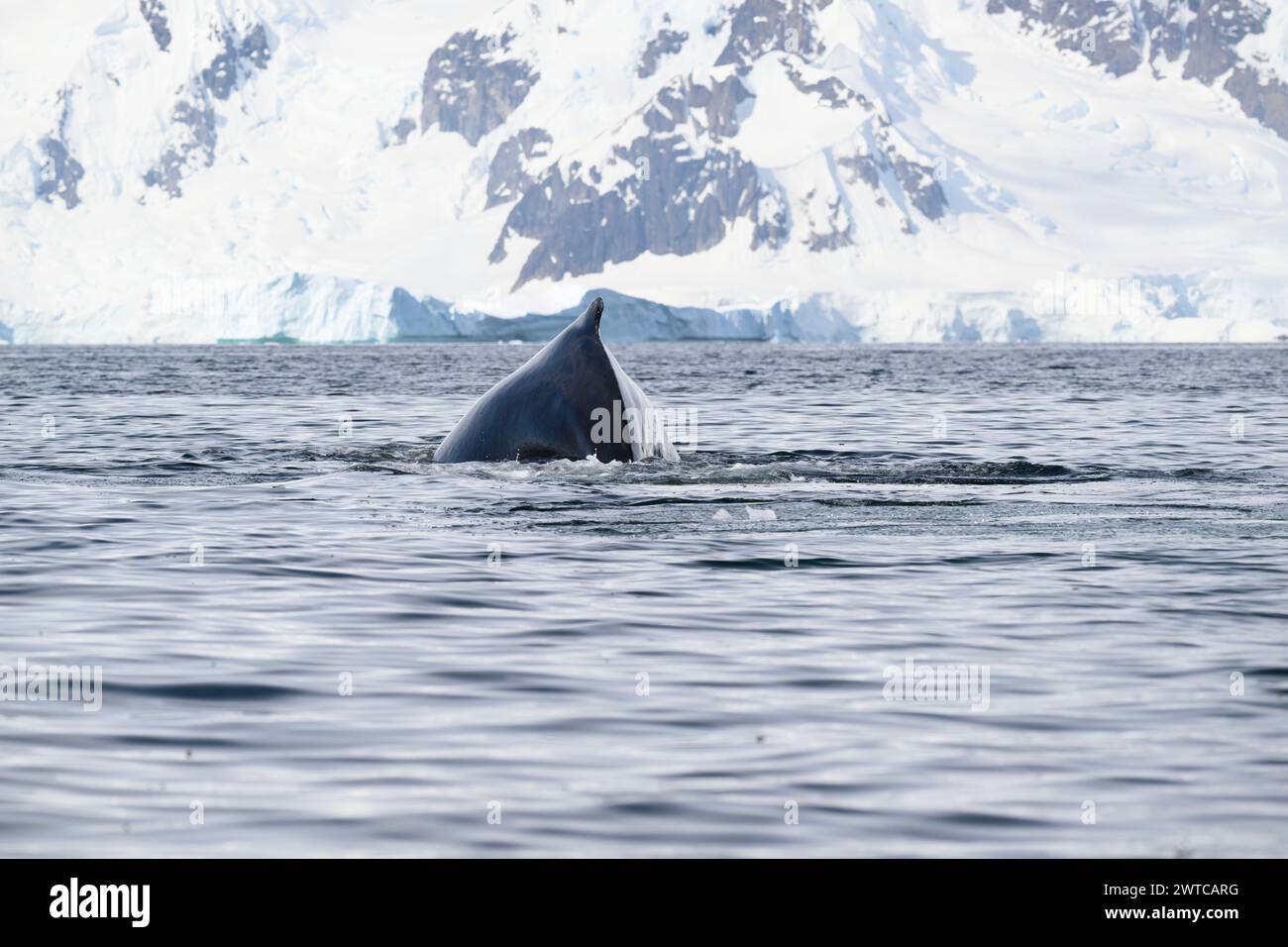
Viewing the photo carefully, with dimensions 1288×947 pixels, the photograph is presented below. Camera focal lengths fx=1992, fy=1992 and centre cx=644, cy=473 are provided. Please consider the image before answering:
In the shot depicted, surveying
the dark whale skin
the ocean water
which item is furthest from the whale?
the ocean water

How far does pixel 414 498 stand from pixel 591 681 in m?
7.58

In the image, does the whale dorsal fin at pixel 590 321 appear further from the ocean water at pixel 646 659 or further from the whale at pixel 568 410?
the ocean water at pixel 646 659

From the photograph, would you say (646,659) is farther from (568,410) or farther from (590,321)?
(590,321)

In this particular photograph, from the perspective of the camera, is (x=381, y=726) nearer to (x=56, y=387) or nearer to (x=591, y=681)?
(x=591, y=681)

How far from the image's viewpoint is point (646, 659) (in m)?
9.81

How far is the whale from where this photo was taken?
52.3 feet

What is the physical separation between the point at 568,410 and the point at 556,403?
12 cm

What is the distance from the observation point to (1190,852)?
6504 mm

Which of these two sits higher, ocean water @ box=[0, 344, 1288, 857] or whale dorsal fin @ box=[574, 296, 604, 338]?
whale dorsal fin @ box=[574, 296, 604, 338]

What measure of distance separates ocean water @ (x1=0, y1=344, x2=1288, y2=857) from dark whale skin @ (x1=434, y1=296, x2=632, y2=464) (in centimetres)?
25

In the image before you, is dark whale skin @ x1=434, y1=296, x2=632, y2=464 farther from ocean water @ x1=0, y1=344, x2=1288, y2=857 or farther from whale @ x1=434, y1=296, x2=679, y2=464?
ocean water @ x1=0, y1=344, x2=1288, y2=857

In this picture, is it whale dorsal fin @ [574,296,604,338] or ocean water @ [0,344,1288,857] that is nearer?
ocean water @ [0,344,1288,857]
